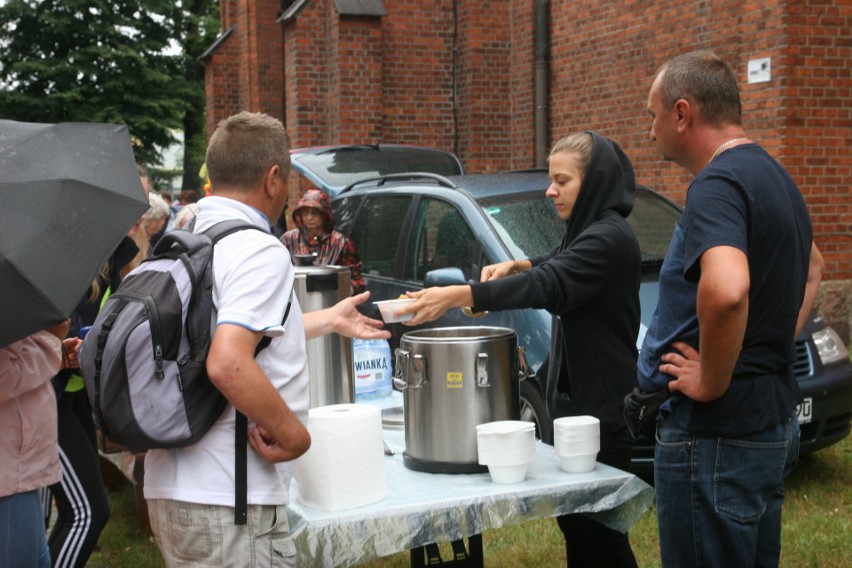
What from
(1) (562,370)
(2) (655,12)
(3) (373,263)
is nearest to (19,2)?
(2) (655,12)

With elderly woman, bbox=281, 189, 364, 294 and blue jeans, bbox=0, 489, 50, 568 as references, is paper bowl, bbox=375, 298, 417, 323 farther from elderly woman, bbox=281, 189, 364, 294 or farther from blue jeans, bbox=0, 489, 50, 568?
elderly woman, bbox=281, 189, 364, 294

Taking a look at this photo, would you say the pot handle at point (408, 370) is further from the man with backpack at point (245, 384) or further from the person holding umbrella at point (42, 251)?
the person holding umbrella at point (42, 251)

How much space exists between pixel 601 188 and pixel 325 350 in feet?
3.89

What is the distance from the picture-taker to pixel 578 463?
305cm

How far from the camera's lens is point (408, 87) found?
1368 cm

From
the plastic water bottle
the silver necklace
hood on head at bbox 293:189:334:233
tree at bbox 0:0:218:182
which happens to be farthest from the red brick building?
tree at bbox 0:0:218:182

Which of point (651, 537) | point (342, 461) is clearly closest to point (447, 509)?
point (342, 461)

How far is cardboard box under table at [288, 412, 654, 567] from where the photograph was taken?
2717 mm

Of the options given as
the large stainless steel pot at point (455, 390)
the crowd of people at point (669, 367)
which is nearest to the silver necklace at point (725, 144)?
the crowd of people at point (669, 367)

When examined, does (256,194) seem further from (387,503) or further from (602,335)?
(602,335)

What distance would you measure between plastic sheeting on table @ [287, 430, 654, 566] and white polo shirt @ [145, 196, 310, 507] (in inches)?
12.0

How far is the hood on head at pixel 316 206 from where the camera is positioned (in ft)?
24.0

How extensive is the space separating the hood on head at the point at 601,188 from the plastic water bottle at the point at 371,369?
1115mm

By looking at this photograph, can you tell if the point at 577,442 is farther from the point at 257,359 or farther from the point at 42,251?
the point at 42,251
